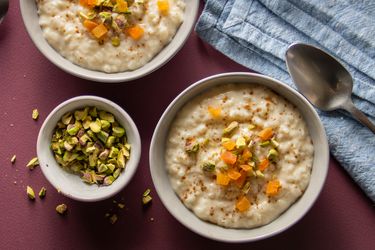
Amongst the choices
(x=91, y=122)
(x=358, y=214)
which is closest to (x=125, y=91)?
(x=91, y=122)

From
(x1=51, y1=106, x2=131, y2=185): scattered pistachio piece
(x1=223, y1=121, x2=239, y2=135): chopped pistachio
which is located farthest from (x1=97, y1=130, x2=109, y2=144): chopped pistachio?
(x1=223, y1=121, x2=239, y2=135): chopped pistachio

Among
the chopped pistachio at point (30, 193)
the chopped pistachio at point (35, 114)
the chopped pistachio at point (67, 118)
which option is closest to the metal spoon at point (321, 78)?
the chopped pistachio at point (67, 118)

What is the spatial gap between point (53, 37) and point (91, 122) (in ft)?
1.22

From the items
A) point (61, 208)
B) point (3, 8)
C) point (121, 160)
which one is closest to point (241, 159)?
point (121, 160)

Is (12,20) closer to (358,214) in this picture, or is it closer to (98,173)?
(98,173)

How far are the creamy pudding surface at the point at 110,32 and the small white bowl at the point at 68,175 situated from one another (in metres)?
0.15

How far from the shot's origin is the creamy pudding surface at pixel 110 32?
216cm

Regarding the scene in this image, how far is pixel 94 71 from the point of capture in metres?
2.20

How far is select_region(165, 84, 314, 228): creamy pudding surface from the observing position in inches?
81.4

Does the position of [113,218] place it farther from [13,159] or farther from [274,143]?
[274,143]

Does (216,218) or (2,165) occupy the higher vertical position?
(216,218)

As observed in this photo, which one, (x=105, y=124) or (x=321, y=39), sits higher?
(x=321, y=39)

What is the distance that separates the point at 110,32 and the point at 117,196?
0.69 metres

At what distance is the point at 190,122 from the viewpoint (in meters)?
2.14
